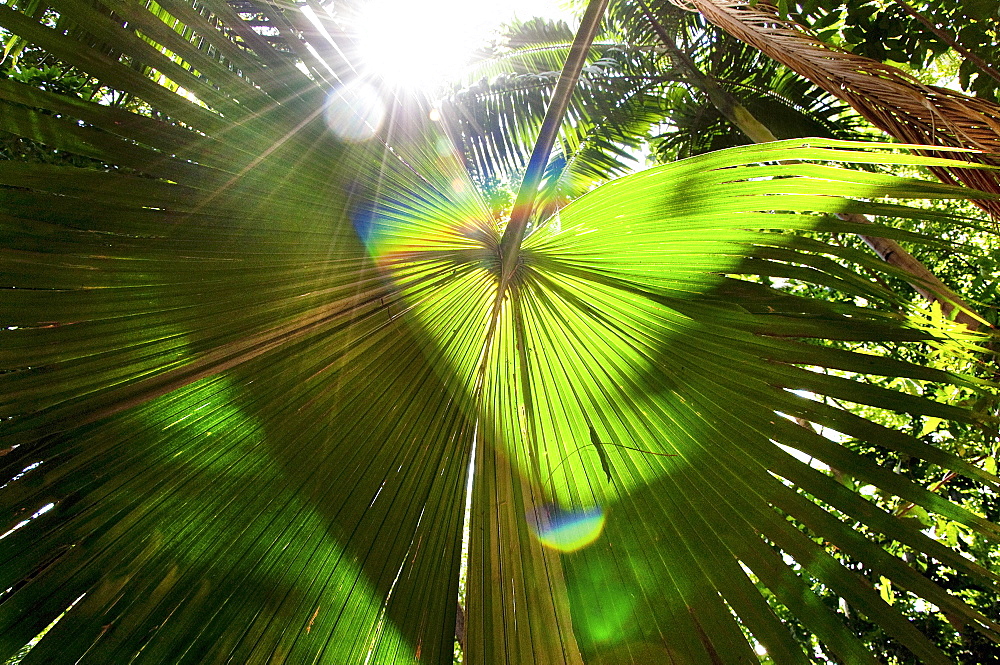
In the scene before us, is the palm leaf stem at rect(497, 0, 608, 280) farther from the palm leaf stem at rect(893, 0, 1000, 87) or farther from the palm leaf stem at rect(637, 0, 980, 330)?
the palm leaf stem at rect(637, 0, 980, 330)

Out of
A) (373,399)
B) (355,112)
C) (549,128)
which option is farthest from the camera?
(549,128)

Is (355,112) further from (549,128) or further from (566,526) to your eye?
(566,526)

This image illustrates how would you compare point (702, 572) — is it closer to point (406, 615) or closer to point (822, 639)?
point (822, 639)

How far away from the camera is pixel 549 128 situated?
1.26 meters

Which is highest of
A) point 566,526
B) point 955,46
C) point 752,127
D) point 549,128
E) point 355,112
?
point 752,127

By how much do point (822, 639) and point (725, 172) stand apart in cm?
77

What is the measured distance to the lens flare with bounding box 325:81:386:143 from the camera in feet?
3.30

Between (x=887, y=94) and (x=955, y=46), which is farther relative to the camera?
(x=955, y=46)

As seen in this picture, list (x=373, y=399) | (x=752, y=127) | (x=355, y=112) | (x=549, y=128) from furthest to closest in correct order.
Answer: (x=752, y=127), (x=549, y=128), (x=373, y=399), (x=355, y=112)

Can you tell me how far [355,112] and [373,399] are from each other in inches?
22.0

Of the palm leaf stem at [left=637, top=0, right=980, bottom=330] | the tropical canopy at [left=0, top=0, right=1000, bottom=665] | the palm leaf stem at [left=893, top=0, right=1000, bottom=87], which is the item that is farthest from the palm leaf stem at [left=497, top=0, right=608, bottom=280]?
the palm leaf stem at [left=637, top=0, right=980, bottom=330]

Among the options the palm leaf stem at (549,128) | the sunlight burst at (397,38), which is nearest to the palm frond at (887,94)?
the palm leaf stem at (549,128)

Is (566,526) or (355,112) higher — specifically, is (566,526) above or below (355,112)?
below

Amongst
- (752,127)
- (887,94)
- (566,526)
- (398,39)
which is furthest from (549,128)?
(752,127)
